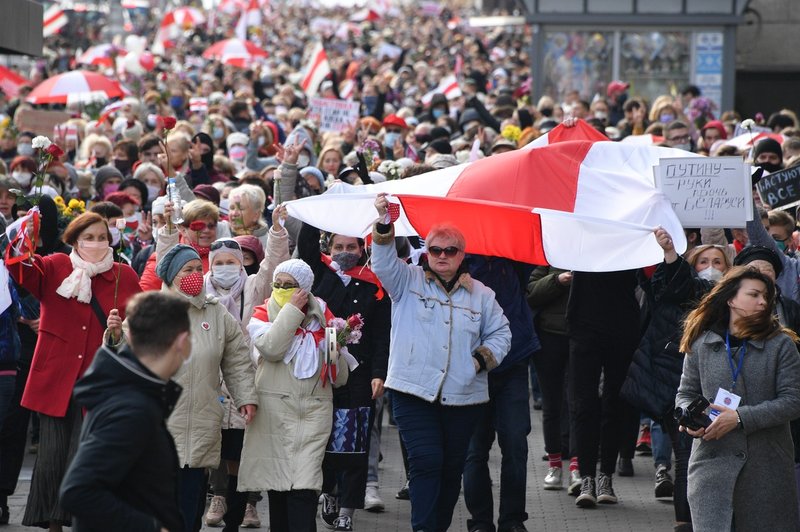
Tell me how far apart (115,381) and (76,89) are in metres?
16.4

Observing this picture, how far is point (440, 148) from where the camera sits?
13406 mm

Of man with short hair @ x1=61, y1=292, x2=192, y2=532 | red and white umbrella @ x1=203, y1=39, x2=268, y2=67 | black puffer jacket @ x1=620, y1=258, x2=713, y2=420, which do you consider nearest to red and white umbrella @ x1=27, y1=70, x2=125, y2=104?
red and white umbrella @ x1=203, y1=39, x2=268, y2=67

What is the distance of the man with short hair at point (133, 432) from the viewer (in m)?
4.37

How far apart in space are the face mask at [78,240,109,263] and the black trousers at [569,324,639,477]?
299 centimetres

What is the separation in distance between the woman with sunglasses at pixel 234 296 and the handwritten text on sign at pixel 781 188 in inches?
122

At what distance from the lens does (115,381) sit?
451 cm

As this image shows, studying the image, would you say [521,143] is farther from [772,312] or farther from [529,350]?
[772,312]

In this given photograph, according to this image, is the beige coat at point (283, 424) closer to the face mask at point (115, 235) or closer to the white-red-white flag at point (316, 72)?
the face mask at point (115, 235)

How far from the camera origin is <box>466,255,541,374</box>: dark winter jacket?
814 centimetres

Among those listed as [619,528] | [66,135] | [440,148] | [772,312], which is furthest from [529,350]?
[66,135]

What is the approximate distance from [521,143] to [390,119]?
3870mm

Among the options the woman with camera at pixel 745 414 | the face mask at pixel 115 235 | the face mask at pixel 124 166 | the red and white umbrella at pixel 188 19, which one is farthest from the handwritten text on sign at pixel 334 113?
the red and white umbrella at pixel 188 19

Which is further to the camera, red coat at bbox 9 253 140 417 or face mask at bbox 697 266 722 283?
face mask at bbox 697 266 722 283

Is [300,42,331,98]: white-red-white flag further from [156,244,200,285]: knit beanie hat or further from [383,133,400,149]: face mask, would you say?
[156,244,200,285]: knit beanie hat
